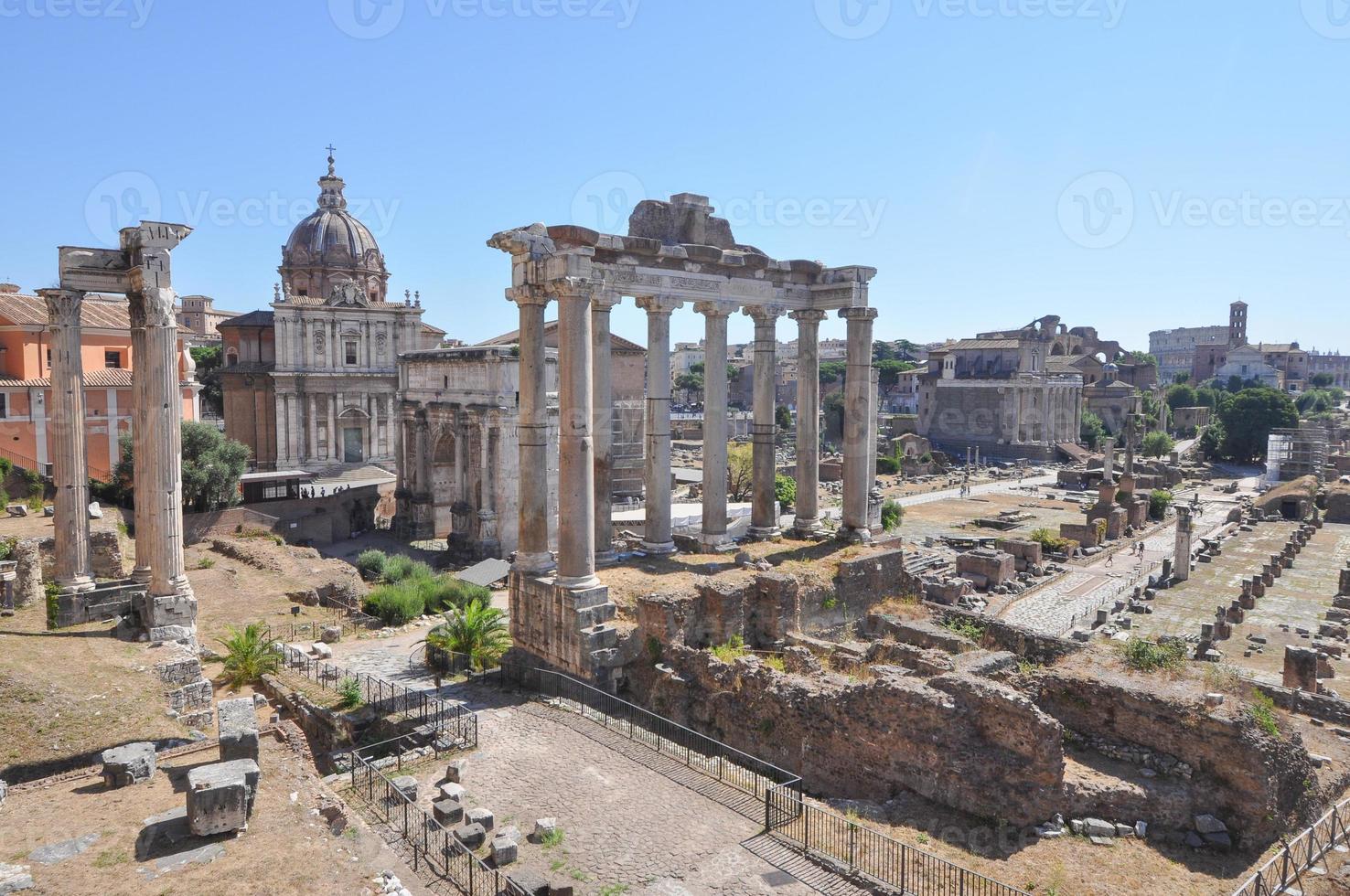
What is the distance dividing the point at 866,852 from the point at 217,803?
7.20 meters

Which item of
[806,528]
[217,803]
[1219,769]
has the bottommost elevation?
[1219,769]

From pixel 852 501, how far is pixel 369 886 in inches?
596

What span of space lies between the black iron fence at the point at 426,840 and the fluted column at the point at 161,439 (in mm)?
7998

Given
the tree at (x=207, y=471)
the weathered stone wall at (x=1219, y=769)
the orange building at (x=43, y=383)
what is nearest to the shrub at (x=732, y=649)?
the weathered stone wall at (x=1219, y=769)

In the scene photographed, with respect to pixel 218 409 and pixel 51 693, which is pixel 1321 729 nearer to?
pixel 51 693

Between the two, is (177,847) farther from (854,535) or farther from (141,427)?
(854,535)

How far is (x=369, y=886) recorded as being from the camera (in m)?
8.54

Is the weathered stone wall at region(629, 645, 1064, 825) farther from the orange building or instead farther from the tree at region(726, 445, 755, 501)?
the tree at region(726, 445, 755, 501)

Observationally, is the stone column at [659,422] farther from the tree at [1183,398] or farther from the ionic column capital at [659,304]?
the tree at [1183,398]

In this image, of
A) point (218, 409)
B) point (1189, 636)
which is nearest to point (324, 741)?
point (1189, 636)

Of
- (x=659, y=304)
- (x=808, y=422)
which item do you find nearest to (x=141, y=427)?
(x=659, y=304)

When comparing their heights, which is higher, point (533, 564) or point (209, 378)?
point (209, 378)

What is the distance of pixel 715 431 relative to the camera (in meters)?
Result: 20.0

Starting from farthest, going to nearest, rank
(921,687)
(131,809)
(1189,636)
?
(1189,636)
(921,687)
(131,809)
